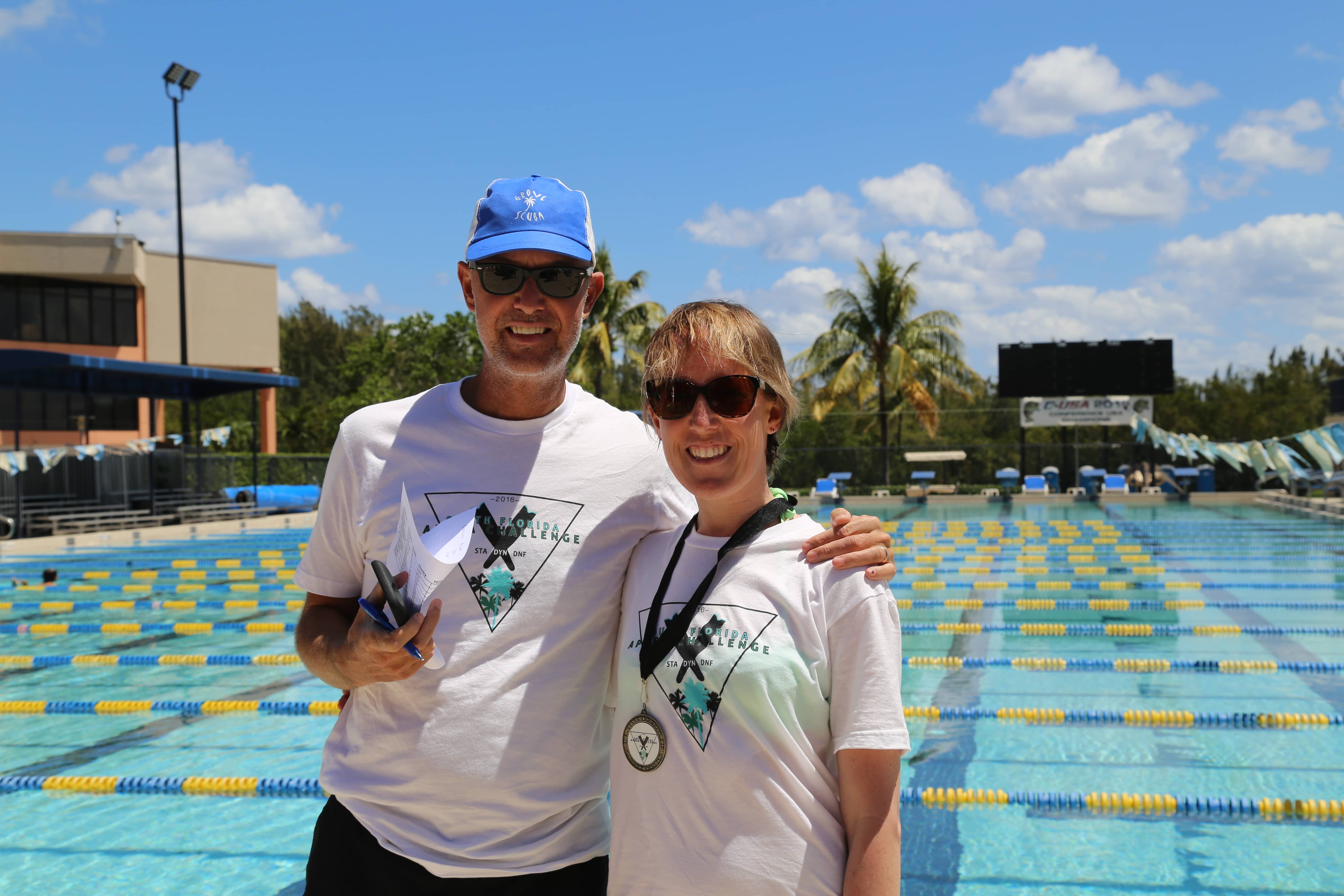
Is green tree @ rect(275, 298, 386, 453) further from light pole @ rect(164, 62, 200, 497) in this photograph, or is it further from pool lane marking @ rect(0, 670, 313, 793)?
pool lane marking @ rect(0, 670, 313, 793)

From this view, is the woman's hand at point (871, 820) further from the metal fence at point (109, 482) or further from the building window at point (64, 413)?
the building window at point (64, 413)

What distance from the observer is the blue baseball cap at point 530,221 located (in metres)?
1.85

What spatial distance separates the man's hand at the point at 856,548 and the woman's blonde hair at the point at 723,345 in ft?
0.76

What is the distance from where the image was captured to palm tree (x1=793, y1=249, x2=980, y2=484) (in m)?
28.7

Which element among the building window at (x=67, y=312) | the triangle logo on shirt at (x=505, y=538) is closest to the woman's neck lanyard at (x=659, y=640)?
the triangle logo on shirt at (x=505, y=538)

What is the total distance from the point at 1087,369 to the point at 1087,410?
125 centimetres

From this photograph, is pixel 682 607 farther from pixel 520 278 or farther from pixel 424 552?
pixel 520 278

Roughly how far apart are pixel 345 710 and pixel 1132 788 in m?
3.99

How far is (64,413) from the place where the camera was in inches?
1082

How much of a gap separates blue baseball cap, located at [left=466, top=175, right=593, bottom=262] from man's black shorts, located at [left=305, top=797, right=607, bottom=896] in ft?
3.69

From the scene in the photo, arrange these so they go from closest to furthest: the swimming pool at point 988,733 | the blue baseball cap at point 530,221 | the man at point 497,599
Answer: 1. the man at point 497,599
2. the blue baseball cap at point 530,221
3. the swimming pool at point 988,733

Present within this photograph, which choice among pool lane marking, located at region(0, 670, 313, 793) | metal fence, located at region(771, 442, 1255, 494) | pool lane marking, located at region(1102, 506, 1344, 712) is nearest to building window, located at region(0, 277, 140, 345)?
metal fence, located at region(771, 442, 1255, 494)

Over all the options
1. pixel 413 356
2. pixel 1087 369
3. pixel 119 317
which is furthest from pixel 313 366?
pixel 1087 369

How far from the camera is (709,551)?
1602mm
